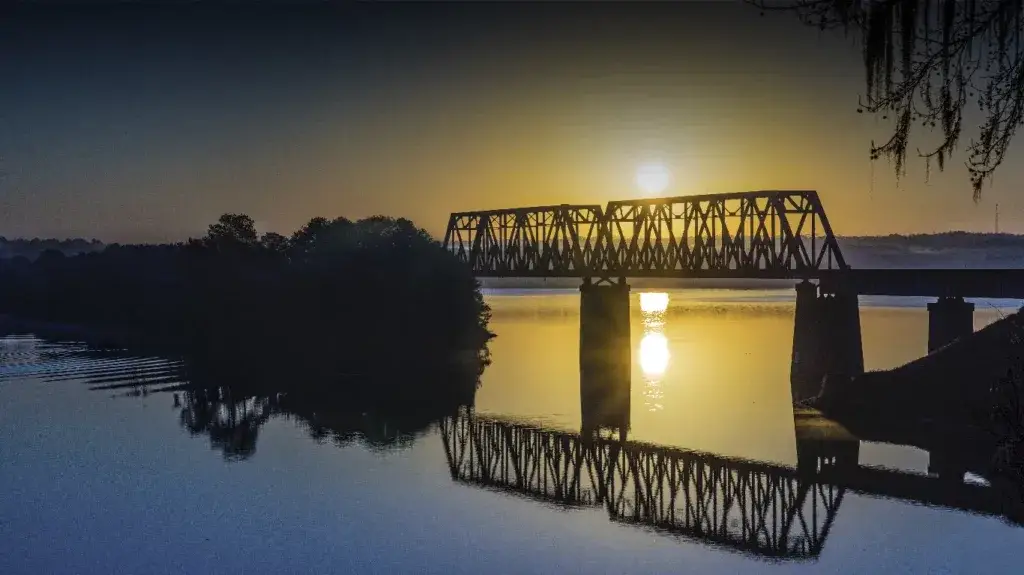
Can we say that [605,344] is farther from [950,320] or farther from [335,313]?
[950,320]

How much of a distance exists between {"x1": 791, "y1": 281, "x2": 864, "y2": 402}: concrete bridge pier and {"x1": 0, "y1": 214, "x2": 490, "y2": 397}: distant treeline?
29.7 meters

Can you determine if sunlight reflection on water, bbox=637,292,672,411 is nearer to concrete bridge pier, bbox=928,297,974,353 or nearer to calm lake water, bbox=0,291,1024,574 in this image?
calm lake water, bbox=0,291,1024,574

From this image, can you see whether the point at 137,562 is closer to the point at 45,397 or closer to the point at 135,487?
the point at 135,487

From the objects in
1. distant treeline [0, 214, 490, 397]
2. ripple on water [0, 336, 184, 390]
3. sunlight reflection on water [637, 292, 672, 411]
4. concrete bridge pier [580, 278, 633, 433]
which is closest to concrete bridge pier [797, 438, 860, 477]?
sunlight reflection on water [637, 292, 672, 411]

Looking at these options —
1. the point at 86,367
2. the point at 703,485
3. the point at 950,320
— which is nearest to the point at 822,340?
the point at 950,320

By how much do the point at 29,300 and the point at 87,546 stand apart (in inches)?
5928

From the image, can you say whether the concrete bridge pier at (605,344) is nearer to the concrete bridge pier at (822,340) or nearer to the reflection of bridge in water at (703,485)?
the concrete bridge pier at (822,340)

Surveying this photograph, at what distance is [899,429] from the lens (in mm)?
59031

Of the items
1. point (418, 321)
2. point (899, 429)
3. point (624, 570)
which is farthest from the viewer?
point (418, 321)

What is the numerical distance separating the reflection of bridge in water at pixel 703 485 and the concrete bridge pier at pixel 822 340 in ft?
72.5

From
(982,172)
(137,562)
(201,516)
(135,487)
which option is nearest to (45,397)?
(135,487)

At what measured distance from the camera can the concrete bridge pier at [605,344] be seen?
81.4m

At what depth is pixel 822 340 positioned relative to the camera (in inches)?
3103

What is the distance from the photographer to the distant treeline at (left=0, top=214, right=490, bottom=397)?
318ft
